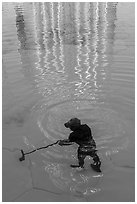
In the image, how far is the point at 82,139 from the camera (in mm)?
6098

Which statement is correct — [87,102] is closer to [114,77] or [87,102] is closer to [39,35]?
[114,77]

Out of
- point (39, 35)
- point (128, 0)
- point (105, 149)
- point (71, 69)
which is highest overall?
point (128, 0)

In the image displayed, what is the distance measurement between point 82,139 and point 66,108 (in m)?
3.10

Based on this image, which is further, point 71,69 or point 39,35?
point 39,35

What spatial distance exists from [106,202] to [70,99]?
449 centimetres

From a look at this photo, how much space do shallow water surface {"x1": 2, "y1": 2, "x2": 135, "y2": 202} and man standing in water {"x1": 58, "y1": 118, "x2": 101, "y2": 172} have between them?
14.4 inches

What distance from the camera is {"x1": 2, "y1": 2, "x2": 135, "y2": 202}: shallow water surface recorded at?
617 cm

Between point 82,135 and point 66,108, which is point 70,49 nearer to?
point 66,108

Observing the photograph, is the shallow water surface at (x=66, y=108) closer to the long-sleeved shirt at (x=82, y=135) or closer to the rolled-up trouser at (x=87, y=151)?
the rolled-up trouser at (x=87, y=151)

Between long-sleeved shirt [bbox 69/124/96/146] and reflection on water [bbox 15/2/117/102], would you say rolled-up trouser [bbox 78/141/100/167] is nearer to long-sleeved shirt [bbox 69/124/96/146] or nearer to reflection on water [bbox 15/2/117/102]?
long-sleeved shirt [bbox 69/124/96/146]

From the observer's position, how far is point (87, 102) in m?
9.42

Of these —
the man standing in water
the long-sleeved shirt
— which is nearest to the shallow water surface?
the man standing in water

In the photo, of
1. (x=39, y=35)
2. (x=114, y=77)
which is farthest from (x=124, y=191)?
(x=39, y=35)

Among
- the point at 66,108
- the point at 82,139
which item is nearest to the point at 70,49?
the point at 66,108
